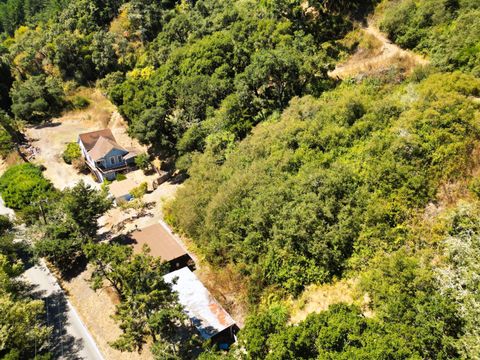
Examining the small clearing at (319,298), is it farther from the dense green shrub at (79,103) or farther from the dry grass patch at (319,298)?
the dense green shrub at (79,103)

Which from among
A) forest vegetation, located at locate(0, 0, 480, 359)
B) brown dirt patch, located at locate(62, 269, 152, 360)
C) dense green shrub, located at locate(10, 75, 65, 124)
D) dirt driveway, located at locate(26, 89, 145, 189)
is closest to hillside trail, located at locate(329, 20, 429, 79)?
forest vegetation, located at locate(0, 0, 480, 359)

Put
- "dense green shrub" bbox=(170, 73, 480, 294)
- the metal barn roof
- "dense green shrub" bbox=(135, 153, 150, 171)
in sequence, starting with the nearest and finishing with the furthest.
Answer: "dense green shrub" bbox=(170, 73, 480, 294), the metal barn roof, "dense green shrub" bbox=(135, 153, 150, 171)

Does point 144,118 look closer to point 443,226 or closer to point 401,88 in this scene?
point 401,88

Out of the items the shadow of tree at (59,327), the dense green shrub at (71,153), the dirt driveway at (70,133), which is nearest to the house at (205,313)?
the shadow of tree at (59,327)

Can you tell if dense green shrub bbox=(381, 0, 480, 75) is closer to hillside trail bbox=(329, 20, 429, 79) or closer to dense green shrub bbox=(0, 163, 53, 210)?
hillside trail bbox=(329, 20, 429, 79)

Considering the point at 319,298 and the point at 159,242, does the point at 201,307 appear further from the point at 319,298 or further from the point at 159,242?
the point at 159,242

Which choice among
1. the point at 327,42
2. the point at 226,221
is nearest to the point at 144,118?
the point at 226,221

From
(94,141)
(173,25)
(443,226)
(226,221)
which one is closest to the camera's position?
(443,226)
